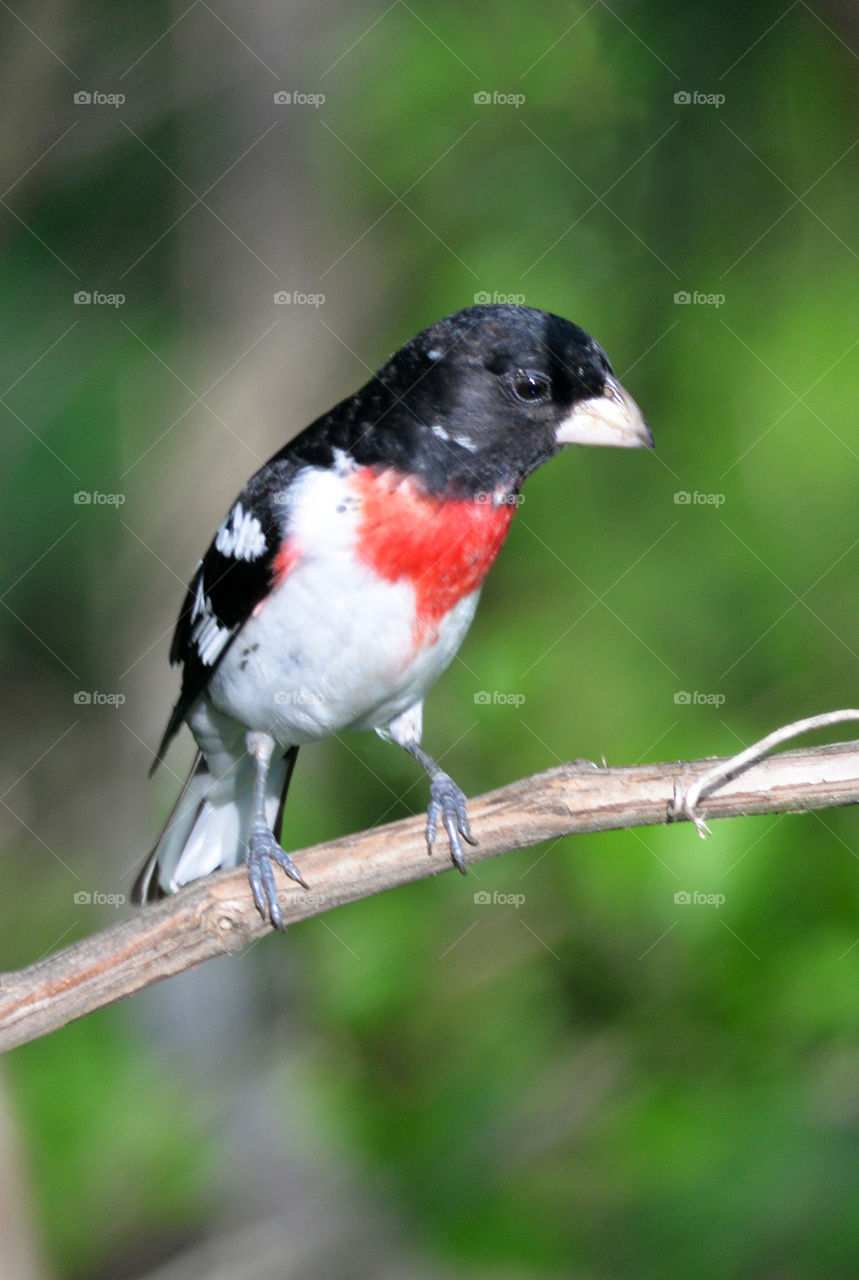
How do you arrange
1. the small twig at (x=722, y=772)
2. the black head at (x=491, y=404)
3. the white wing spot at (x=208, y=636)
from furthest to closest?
the white wing spot at (x=208, y=636) < the black head at (x=491, y=404) < the small twig at (x=722, y=772)

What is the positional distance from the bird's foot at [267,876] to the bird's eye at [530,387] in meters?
1.26

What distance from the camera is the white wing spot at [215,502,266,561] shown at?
3.39 meters

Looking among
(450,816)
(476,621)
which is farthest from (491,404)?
(476,621)

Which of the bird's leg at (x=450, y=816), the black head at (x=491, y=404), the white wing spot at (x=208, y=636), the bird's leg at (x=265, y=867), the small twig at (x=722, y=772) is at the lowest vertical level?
the bird's leg at (x=265, y=867)

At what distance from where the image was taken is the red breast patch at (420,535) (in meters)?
3.19

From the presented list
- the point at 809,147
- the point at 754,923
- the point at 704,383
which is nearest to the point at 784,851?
the point at 754,923

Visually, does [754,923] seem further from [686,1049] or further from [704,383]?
[704,383]

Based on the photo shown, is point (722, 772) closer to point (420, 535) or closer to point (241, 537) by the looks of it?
A: point (420, 535)

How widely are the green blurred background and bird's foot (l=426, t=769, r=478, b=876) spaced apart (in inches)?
41.0

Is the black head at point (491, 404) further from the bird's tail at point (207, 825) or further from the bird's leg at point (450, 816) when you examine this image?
the bird's tail at point (207, 825)

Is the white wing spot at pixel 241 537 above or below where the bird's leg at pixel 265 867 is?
above

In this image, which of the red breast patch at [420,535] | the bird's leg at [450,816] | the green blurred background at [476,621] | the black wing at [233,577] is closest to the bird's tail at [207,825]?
the black wing at [233,577]

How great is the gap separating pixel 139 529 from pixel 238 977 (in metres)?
1.97

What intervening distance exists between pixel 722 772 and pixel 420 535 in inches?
41.4
